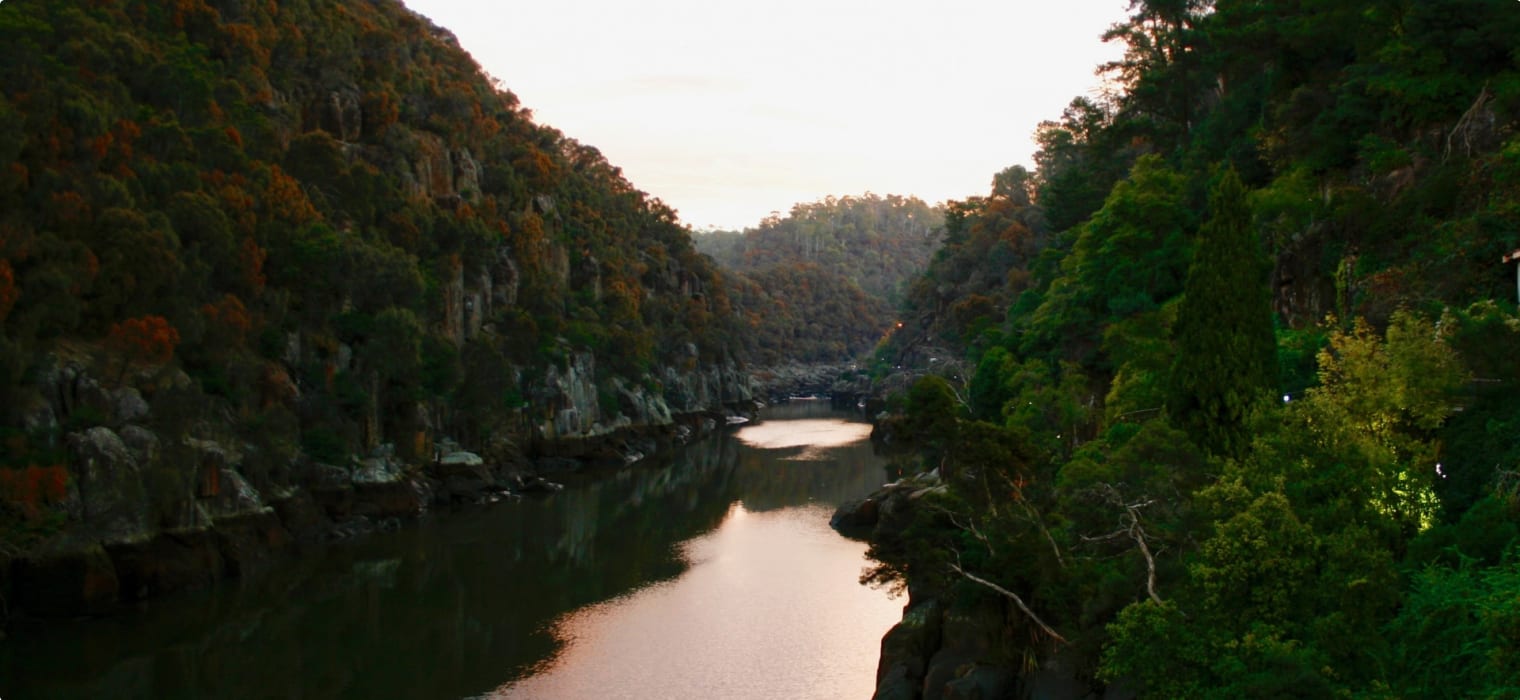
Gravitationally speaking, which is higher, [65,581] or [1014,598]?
[1014,598]

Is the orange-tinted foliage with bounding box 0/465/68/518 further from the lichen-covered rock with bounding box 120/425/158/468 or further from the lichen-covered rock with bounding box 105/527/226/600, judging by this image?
the lichen-covered rock with bounding box 120/425/158/468

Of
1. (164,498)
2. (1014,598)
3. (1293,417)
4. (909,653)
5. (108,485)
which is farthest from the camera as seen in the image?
(164,498)

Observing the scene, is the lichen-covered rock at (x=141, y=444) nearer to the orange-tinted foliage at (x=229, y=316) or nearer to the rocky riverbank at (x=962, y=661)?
the orange-tinted foliage at (x=229, y=316)

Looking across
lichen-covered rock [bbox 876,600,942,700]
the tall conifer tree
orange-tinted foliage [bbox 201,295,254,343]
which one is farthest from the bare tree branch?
orange-tinted foliage [bbox 201,295,254,343]

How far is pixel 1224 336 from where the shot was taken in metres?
22.5

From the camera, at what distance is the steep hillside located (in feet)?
113

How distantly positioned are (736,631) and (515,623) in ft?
20.9

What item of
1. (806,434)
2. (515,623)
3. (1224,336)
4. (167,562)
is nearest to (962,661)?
(1224,336)

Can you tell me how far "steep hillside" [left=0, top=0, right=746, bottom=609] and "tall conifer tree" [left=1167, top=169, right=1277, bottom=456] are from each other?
28.4 m

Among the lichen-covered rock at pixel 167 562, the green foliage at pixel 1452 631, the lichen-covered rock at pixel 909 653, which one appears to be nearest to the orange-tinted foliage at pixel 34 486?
the lichen-covered rock at pixel 167 562

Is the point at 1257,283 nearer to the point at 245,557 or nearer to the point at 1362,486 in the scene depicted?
the point at 1362,486

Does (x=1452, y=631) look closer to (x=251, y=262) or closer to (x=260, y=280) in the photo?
(x=251, y=262)

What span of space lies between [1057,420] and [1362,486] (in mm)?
19807

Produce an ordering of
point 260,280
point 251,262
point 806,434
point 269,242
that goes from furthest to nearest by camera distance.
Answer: point 806,434, point 269,242, point 260,280, point 251,262
